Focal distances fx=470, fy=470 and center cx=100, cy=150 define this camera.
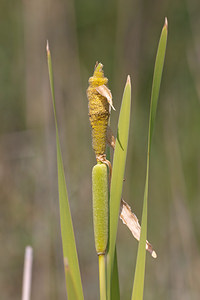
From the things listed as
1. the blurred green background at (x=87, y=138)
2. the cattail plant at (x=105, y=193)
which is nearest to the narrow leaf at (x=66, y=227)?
the cattail plant at (x=105, y=193)

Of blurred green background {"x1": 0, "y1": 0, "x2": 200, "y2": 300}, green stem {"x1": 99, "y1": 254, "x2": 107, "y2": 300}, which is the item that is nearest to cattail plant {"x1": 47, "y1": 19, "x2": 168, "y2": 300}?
green stem {"x1": 99, "y1": 254, "x2": 107, "y2": 300}

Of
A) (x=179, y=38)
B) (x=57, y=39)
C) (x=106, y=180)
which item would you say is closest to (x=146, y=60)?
(x=179, y=38)

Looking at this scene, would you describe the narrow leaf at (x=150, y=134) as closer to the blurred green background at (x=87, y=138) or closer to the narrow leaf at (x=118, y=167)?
the narrow leaf at (x=118, y=167)

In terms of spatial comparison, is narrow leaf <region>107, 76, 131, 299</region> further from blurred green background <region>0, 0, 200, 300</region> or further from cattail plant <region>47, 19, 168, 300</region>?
blurred green background <region>0, 0, 200, 300</region>

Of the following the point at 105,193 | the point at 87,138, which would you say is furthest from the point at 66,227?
the point at 87,138

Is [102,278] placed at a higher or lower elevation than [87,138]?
higher

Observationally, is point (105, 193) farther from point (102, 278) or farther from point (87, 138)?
point (87, 138)

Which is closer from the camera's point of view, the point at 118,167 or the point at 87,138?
the point at 118,167
